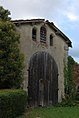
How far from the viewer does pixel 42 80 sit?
119ft

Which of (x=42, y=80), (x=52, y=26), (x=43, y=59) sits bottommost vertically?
(x=42, y=80)

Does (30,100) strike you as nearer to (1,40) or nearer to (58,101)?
(58,101)

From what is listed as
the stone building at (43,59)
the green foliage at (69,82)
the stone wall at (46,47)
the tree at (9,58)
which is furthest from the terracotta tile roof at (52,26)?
the tree at (9,58)

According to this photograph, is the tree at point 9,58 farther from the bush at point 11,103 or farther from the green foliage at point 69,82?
the green foliage at point 69,82

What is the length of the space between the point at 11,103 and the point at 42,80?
1227 centimetres

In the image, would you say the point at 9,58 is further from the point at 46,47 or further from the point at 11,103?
the point at 46,47

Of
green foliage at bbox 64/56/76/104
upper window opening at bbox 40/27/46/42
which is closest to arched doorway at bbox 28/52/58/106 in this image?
upper window opening at bbox 40/27/46/42

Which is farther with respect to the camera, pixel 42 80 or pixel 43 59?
pixel 43 59

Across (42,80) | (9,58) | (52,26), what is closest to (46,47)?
(52,26)

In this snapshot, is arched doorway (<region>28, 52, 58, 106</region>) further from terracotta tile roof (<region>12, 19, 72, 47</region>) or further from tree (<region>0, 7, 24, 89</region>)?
tree (<region>0, 7, 24, 89</region>)

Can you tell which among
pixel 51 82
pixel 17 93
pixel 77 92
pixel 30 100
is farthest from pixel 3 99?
pixel 77 92

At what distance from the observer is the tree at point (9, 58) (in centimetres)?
2962

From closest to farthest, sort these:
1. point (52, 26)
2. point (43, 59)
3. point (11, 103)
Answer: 1. point (11, 103)
2. point (43, 59)
3. point (52, 26)

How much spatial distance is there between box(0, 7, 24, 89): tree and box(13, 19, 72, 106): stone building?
3.52 m
